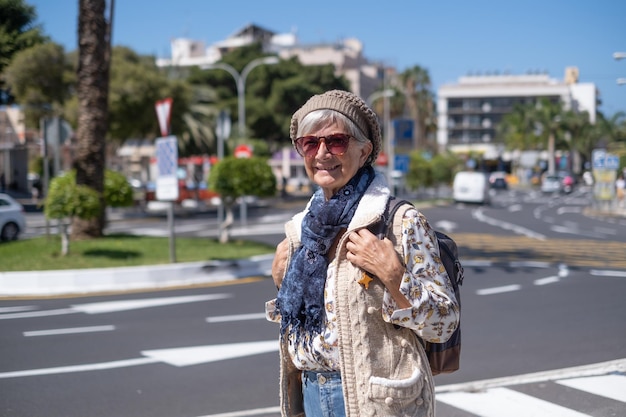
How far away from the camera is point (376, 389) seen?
261 cm

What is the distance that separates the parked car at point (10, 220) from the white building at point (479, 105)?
102311mm

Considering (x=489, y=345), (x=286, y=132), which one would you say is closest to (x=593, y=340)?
(x=489, y=345)

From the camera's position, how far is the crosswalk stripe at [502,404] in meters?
5.48

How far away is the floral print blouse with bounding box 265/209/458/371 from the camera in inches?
102

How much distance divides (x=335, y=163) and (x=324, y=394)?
0.83m

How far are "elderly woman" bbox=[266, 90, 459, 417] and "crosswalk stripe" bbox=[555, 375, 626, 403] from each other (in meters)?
3.73

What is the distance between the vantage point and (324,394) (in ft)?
9.06

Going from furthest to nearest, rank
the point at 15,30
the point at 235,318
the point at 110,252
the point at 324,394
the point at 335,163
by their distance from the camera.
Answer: the point at 15,30 < the point at 110,252 < the point at 235,318 < the point at 335,163 < the point at 324,394

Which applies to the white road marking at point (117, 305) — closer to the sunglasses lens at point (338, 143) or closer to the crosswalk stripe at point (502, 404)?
the crosswalk stripe at point (502, 404)

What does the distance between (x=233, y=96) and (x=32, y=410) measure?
56950mm

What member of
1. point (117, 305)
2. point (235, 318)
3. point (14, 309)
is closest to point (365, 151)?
point (235, 318)

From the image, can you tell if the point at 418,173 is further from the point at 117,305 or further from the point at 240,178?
the point at 117,305

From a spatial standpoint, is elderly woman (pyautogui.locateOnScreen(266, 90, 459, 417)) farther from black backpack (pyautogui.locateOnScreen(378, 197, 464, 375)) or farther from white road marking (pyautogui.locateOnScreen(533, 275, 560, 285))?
white road marking (pyautogui.locateOnScreen(533, 275, 560, 285))

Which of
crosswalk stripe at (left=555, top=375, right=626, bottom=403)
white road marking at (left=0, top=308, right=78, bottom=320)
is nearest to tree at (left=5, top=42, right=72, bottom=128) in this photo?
white road marking at (left=0, top=308, right=78, bottom=320)
